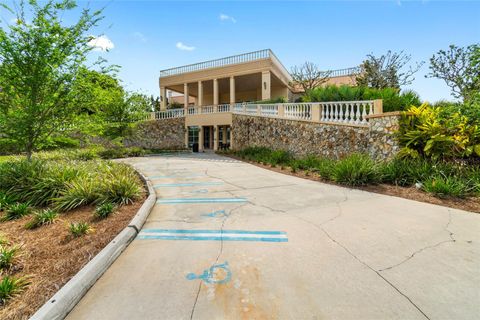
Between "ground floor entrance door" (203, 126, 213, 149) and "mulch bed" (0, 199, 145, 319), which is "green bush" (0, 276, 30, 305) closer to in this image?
"mulch bed" (0, 199, 145, 319)

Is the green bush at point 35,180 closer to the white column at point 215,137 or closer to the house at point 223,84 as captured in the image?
the house at point 223,84

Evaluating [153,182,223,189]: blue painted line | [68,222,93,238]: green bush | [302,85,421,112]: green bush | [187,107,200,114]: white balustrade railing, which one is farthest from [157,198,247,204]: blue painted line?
[187,107,200,114]: white balustrade railing

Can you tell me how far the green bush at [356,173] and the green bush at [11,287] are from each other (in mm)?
6812

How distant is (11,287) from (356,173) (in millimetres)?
7028

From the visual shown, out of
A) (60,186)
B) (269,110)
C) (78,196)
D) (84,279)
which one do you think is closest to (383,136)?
(269,110)

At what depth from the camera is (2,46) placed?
555 centimetres

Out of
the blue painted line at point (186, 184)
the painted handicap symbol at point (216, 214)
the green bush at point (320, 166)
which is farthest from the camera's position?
the green bush at point (320, 166)

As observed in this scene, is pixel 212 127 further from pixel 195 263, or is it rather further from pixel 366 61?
pixel 195 263

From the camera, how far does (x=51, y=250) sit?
313 centimetres

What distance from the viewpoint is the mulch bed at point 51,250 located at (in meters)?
2.16

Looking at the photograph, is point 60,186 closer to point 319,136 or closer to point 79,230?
point 79,230

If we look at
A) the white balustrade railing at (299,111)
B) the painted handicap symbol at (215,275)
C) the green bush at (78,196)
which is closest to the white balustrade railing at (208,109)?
the white balustrade railing at (299,111)

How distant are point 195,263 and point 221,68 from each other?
2100 cm

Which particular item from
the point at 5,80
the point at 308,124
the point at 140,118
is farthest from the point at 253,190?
the point at 140,118
